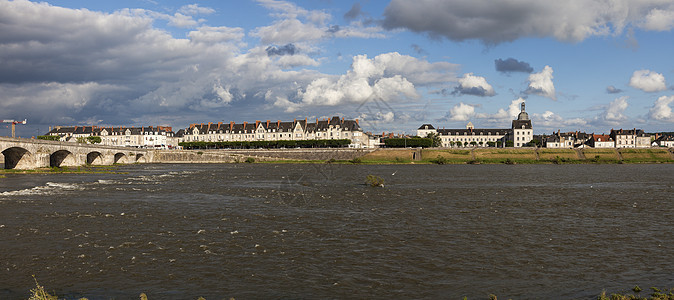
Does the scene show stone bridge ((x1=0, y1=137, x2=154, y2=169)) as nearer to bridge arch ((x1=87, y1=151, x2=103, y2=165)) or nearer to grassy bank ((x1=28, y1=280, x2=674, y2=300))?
bridge arch ((x1=87, y1=151, x2=103, y2=165))

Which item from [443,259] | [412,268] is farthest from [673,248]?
[412,268]

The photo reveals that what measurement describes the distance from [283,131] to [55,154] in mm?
97514

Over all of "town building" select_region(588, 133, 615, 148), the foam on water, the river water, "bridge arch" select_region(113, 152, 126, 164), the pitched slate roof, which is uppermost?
the pitched slate roof

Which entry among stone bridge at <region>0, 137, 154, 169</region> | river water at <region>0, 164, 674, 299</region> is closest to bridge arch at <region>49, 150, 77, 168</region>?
stone bridge at <region>0, 137, 154, 169</region>

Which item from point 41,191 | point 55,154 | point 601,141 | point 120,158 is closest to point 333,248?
point 41,191

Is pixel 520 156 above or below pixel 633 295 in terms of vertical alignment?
above

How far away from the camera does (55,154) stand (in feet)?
294

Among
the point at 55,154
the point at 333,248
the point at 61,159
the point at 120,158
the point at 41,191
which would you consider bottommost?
the point at 333,248

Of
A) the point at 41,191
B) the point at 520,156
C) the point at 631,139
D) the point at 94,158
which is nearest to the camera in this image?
the point at 41,191

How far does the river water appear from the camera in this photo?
14.8 metres

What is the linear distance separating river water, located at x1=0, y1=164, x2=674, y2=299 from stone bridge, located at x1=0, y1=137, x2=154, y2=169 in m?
44.6

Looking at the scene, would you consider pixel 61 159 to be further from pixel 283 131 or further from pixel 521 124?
pixel 521 124

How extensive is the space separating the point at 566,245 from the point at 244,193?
30.4 metres

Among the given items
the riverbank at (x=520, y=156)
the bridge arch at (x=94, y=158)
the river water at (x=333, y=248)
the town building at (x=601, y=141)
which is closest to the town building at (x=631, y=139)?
the town building at (x=601, y=141)
